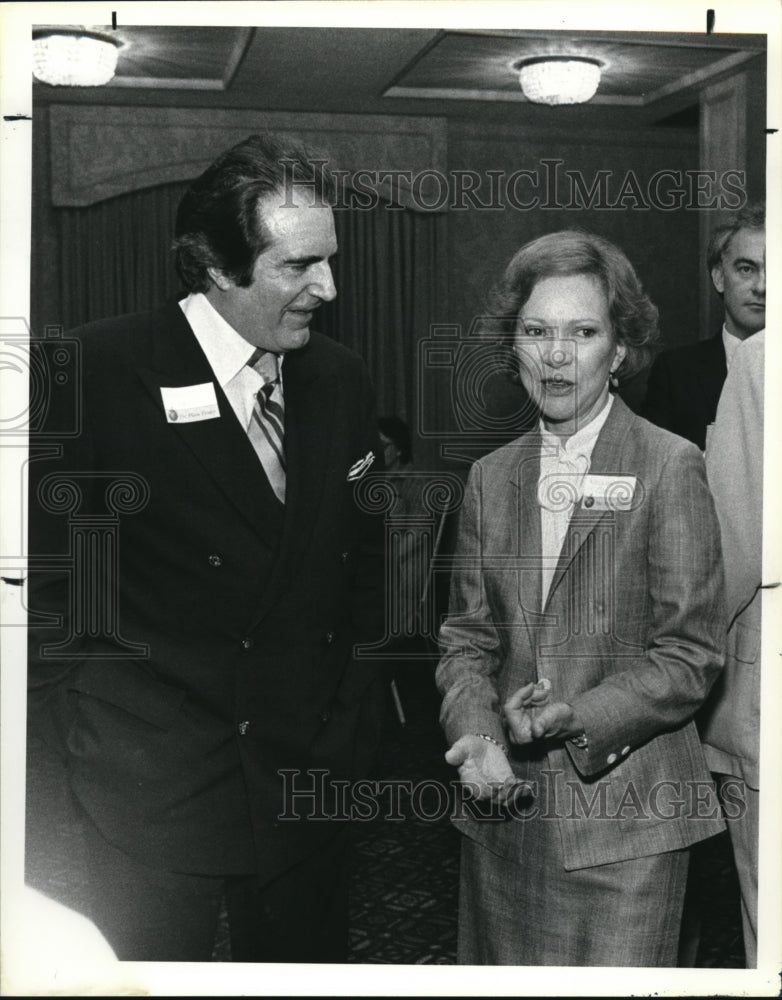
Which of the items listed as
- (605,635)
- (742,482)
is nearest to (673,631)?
(605,635)

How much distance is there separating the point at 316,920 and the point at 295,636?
594 mm

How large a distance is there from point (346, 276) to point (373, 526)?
2.05 feet

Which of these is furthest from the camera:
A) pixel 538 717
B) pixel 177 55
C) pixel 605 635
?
pixel 177 55

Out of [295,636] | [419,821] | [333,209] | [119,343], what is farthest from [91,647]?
[333,209]

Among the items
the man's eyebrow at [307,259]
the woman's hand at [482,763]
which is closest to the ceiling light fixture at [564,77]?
the man's eyebrow at [307,259]

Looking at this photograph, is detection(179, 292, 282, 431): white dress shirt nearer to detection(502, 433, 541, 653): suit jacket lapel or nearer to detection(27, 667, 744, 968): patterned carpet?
detection(502, 433, 541, 653): suit jacket lapel

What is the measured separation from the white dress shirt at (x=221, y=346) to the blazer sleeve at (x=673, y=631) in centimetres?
85

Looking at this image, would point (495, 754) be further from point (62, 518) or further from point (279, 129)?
point (279, 129)

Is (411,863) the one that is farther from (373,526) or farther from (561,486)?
(561,486)

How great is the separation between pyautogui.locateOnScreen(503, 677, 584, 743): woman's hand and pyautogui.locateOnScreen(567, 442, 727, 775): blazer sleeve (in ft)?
0.08

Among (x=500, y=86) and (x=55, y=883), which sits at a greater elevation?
(x=500, y=86)

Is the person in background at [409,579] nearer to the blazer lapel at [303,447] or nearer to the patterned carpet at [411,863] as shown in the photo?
the patterned carpet at [411,863]

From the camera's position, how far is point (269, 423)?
2.26m

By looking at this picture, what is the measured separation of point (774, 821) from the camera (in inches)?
87.4
